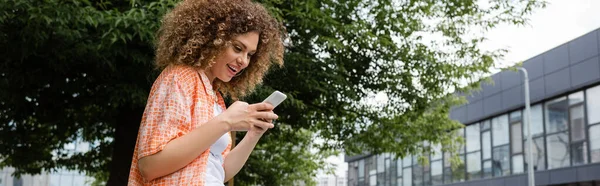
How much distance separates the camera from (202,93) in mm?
2023

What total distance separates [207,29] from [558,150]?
2478 centimetres

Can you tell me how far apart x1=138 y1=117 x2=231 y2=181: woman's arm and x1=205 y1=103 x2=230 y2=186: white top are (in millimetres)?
118

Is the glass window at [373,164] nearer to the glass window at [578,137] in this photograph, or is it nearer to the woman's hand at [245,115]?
the glass window at [578,137]

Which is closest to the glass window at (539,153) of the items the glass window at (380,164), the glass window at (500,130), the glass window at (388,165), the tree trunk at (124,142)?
the glass window at (500,130)

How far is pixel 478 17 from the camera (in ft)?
44.6

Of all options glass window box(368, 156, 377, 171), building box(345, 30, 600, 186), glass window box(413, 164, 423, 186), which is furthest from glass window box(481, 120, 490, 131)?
glass window box(368, 156, 377, 171)

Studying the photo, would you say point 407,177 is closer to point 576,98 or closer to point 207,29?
point 576,98

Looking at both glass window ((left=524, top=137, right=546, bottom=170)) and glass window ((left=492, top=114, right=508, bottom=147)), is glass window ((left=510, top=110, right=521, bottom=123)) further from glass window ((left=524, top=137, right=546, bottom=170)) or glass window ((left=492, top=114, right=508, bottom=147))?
glass window ((left=524, top=137, right=546, bottom=170))

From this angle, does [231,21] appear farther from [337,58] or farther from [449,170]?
[449,170]

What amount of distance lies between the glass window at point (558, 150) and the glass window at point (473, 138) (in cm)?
591

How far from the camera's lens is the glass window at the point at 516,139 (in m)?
28.2

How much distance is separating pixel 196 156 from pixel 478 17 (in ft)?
40.1

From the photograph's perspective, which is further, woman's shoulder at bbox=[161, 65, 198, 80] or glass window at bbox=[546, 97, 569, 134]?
glass window at bbox=[546, 97, 569, 134]

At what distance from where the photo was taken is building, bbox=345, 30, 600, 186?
23438 millimetres
